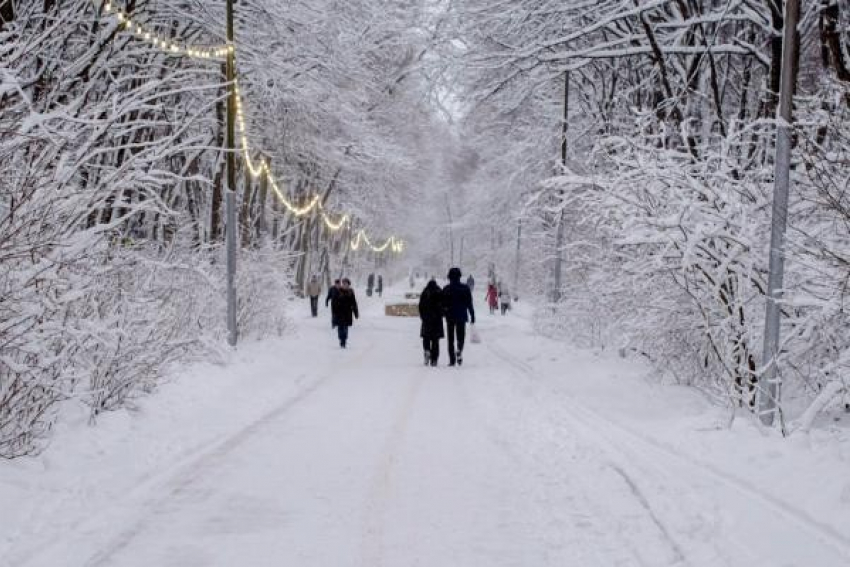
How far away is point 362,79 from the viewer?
21.1 meters

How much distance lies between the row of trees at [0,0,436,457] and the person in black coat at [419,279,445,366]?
4167 mm

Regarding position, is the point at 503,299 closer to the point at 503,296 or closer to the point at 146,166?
the point at 503,296

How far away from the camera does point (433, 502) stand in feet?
18.7

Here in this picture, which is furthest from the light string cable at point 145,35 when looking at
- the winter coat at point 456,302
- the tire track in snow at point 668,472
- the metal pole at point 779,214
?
the metal pole at point 779,214

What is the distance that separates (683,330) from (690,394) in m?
0.96

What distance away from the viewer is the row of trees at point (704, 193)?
777 centimetres

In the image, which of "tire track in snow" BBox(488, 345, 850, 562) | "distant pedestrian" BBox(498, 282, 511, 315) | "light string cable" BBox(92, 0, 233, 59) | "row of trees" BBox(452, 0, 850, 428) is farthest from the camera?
"distant pedestrian" BBox(498, 282, 511, 315)

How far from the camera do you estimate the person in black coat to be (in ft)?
51.9

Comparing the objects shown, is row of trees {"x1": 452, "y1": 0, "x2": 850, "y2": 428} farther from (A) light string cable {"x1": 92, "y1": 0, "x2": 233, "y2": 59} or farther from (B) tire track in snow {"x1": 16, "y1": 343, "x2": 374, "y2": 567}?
(A) light string cable {"x1": 92, "y1": 0, "x2": 233, "y2": 59}

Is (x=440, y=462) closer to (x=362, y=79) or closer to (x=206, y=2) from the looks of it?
(x=206, y=2)

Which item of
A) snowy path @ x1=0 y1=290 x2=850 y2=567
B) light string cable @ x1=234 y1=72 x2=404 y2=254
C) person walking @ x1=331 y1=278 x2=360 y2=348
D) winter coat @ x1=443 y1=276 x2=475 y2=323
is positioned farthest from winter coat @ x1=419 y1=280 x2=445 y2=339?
snowy path @ x1=0 y1=290 x2=850 y2=567

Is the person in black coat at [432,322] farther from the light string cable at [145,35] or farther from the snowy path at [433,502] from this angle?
the light string cable at [145,35]

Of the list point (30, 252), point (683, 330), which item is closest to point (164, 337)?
point (30, 252)

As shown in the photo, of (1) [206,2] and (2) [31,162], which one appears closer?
(2) [31,162]
